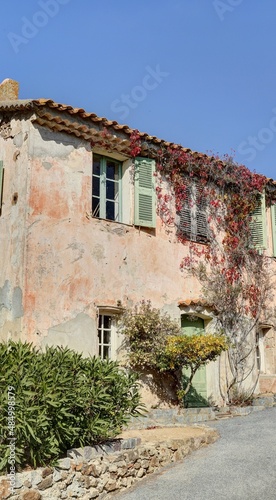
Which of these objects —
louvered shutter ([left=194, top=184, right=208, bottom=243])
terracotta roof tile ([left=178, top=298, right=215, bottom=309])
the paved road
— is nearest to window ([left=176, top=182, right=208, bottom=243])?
louvered shutter ([left=194, top=184, right=208, bottom=243])

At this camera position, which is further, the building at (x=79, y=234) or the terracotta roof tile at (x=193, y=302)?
the terracotta roof tile at (x=193, y=302)

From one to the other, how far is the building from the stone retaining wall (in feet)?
10.6

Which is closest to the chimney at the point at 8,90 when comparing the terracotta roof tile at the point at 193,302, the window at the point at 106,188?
the window at the point at 106,188

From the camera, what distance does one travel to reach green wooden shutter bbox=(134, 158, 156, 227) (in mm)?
12578

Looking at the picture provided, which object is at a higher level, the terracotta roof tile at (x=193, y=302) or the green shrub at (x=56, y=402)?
the terracotta roof tile at (x=193, y=302)

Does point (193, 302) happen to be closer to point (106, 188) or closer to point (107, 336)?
point (107, 336)

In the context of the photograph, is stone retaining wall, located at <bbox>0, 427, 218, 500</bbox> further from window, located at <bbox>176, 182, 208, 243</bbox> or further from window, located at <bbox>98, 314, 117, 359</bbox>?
window, located at <bbox>176, 182, 208, 243</bbox>

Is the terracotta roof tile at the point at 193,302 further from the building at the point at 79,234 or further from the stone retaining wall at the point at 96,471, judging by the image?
the stone retaining wall at the point at 96,471

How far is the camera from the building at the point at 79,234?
35.4ft

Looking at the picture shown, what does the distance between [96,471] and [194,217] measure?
7.75 meters

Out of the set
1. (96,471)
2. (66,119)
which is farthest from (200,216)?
(96,471)

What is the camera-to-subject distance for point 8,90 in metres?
12.8

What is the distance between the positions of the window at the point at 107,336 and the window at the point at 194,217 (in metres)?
2.97

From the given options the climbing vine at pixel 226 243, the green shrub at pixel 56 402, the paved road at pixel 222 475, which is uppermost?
the climbing vine at pixel 226 243
